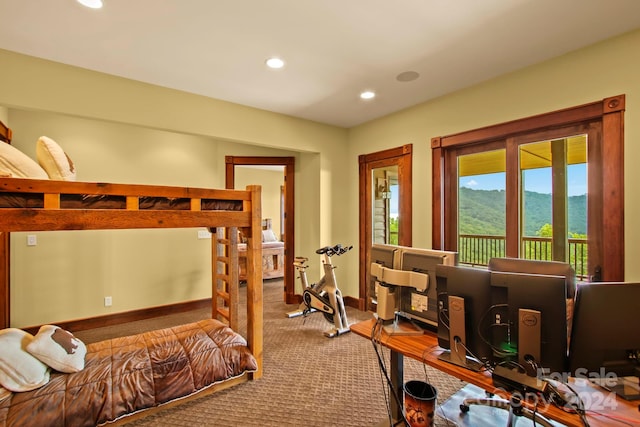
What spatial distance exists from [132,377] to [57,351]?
0.52m

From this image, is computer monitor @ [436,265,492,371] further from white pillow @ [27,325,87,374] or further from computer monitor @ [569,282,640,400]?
white pillow @ [27,325,87,374]

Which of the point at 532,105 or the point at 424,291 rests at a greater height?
the point at 532,105

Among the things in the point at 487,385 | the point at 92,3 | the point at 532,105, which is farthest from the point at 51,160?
the point at 532,105

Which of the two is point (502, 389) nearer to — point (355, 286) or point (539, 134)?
point (539, 134)

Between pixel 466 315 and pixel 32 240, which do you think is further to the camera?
pixel 32 240

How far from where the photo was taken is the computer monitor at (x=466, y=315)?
1.33 metres

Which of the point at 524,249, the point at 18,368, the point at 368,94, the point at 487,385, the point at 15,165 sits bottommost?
the point at 18,368

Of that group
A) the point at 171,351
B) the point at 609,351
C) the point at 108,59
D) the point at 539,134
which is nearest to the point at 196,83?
the point at 108,59

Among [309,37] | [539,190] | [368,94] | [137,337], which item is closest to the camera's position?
[309,37]

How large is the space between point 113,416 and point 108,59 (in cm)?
279

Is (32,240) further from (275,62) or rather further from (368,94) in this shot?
(368,94)

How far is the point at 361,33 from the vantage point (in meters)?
2.26

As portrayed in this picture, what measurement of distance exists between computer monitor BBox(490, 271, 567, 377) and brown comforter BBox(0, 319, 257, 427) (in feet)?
6.66

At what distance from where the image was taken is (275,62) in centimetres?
A: 267
